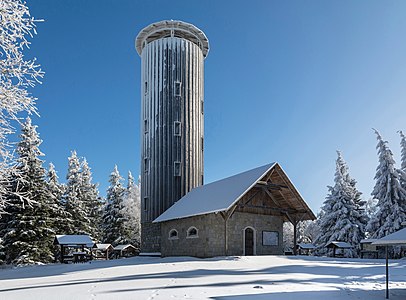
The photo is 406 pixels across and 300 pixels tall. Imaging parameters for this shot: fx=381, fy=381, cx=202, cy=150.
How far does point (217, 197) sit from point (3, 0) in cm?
1587

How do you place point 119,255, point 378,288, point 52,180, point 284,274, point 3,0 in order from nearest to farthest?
1. point 3,0
2. point 378,288
3. point 284,274
4. point 52,180
5. point 119,255

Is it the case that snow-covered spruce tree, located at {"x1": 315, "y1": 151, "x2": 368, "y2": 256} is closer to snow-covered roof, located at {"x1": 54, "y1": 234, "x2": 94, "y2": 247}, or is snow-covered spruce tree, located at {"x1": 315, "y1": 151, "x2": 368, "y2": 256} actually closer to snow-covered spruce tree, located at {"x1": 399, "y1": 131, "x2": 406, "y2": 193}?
snow-covered spruce tree, located at {"x1": 399, "y1": 131, "x2": 406, "y2": 193}

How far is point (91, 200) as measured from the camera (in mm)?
40406

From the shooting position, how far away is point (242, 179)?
21.8 metres

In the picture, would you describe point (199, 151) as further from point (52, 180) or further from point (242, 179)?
point (52, 180)

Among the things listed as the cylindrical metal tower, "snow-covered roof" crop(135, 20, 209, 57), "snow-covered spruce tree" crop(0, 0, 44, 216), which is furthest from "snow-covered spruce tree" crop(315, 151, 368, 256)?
"snow-covered spruce tree" crop(0, 0, 44, 216)

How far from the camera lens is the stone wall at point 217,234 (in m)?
19.9

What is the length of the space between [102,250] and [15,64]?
2995 cm

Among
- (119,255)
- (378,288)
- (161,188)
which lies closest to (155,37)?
(161,188)

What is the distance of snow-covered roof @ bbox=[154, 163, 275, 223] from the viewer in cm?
1908

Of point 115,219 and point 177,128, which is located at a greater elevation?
point 177,128

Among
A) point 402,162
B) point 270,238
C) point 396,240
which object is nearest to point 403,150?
point 402,162

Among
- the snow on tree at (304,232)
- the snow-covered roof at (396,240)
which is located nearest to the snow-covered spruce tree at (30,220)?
the snow-covered roof at (396,240)

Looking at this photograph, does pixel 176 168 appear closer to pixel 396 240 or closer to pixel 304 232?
pixel 396 240
